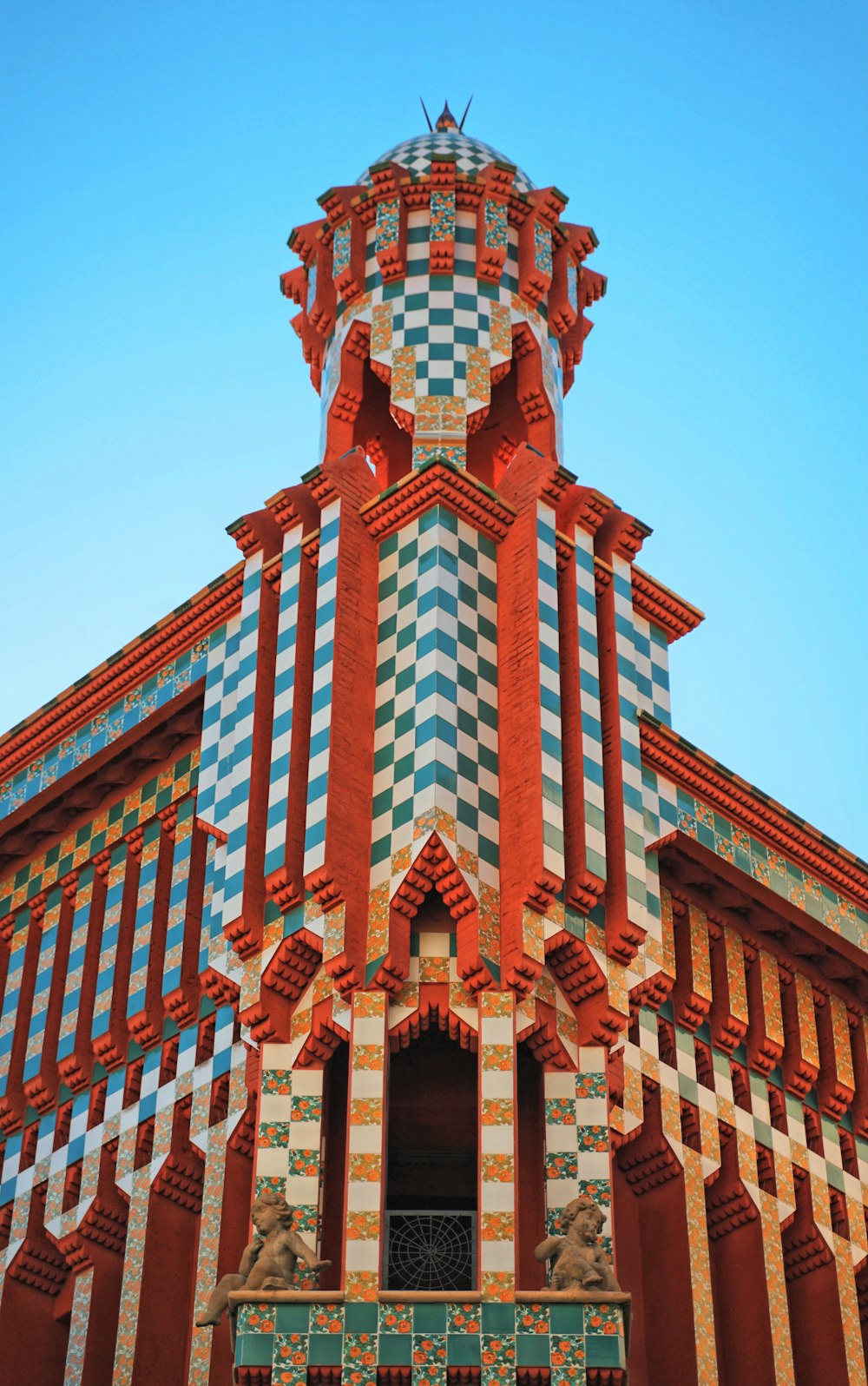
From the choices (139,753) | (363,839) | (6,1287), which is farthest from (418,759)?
(6,1287)

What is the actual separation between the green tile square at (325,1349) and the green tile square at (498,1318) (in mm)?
766

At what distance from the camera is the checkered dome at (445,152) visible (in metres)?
20.5

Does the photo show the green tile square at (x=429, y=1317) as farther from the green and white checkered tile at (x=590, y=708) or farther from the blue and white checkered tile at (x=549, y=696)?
the green and white checkered tile at (x=590, y=708)

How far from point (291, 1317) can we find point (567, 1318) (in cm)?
146

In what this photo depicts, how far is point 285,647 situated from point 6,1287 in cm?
453

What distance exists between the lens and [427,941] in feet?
52.4

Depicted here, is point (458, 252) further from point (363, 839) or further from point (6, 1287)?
point (6, 1287)

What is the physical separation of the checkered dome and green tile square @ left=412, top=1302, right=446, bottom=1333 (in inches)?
351

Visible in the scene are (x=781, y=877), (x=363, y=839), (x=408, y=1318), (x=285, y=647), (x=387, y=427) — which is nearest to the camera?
(x=408, y=1318)

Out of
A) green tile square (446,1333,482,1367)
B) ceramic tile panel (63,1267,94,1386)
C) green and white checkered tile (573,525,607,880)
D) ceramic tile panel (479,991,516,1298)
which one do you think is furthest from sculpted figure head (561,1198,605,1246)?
ceramic tile panel (63,1267,94,1386)

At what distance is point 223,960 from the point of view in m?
16.6

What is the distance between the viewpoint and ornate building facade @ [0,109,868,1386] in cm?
1559

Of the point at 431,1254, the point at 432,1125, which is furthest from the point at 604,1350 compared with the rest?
the point at 432,1125

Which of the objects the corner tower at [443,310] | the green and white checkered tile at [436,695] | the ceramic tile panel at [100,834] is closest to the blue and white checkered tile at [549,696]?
the green and white checkered tile at [436,695]
